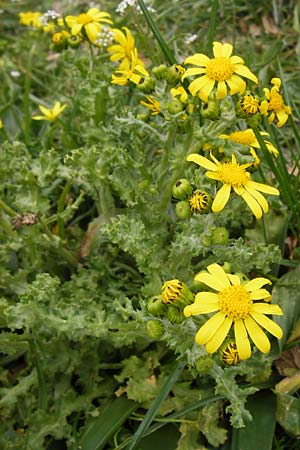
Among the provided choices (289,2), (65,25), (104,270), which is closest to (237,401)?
(104,270)

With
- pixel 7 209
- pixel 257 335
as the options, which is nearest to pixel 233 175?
pixel 257 335

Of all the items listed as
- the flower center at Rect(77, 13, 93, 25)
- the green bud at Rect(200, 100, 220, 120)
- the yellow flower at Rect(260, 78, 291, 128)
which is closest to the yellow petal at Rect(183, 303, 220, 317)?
the green bud at Rect(200, 100, 220, 120)

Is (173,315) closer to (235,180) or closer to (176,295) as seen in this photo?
(176,295)

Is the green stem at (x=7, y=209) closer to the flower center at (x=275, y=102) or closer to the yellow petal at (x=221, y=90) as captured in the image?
the yellow petal at (x=221, y=90)

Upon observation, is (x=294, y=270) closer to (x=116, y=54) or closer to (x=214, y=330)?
(x=214, y=330)

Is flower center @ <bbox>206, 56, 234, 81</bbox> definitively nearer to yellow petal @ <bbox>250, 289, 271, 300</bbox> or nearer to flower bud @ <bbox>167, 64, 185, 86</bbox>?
flower bud @ <bbox>167, 64, 185, 86</bbox>

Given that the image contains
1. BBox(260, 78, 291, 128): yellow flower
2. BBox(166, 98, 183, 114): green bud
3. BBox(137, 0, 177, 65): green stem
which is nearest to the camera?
BBox(166, 98, 183, 114): green bud
